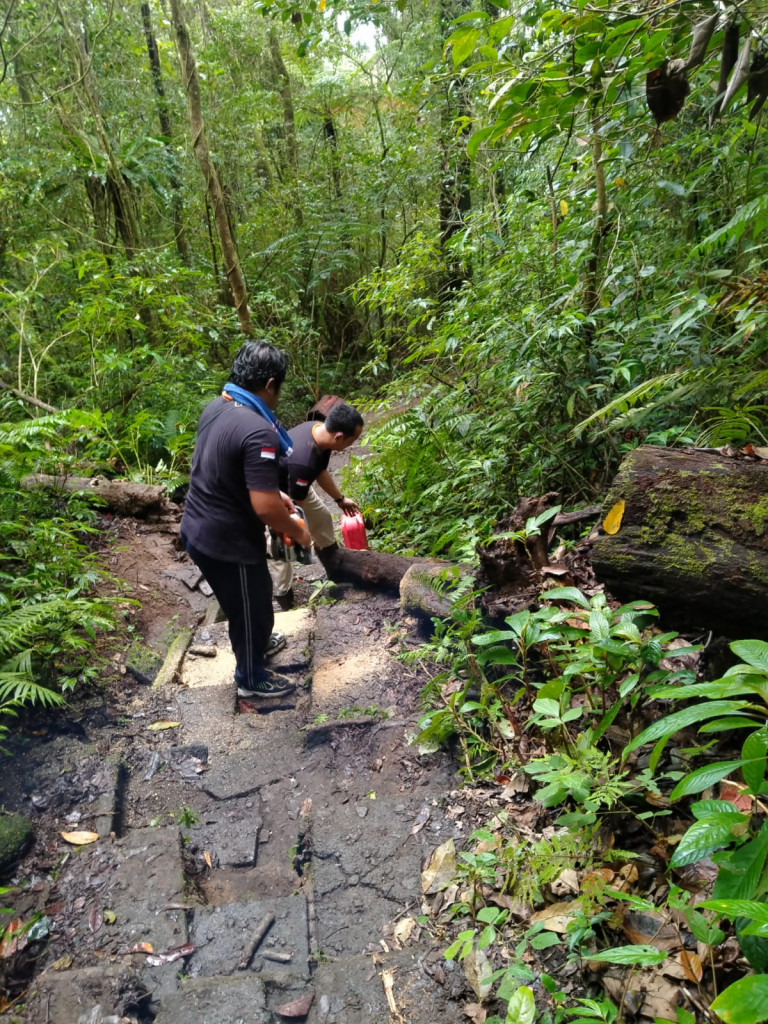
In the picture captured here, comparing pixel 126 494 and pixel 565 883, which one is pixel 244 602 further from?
pixel 126 494

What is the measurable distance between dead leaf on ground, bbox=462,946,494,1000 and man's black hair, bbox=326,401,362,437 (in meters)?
2.96

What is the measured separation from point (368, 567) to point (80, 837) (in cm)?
251

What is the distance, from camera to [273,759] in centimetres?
319

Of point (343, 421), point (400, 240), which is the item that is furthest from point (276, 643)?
point (400, 240)

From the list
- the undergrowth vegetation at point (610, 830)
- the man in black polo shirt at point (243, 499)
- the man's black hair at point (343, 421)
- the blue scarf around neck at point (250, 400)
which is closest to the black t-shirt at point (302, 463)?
the man's black hair at point (343, 421)

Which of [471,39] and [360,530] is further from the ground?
[471,39]

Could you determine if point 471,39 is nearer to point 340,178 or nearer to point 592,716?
point 592,716

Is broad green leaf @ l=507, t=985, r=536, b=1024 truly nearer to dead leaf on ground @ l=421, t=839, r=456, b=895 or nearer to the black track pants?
dead leaf on ground @ l=421, t=839, r=456, b=895

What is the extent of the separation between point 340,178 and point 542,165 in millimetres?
7950

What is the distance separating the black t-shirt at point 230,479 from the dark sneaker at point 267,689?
83 cm

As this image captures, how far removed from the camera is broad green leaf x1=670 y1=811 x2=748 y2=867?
125cm

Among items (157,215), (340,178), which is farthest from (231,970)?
(340,178)

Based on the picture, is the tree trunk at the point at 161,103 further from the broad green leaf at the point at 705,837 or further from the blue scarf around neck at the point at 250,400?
the broad green leaf at the point at 705,837

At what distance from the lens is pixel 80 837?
271 centimetres
